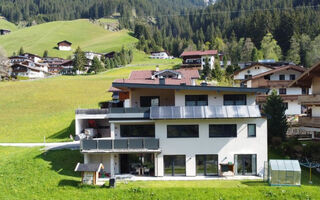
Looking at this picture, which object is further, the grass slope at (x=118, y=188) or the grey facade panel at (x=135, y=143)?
the grey facade panel at (x=135, y=143)

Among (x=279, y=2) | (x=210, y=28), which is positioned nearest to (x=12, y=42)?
(x=210, y=28)

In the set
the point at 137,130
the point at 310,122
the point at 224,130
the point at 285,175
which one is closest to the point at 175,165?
the point at 137,130

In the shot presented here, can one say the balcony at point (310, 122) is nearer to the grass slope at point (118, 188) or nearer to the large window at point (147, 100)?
the grass slope at point (118, 188)

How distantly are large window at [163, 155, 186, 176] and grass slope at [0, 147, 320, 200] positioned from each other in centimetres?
210

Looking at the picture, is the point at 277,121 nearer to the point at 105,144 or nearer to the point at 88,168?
the point at 105,144

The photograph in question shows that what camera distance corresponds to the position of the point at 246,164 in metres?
25.8

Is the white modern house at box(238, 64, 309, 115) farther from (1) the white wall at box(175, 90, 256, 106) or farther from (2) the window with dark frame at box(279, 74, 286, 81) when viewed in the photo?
(1) the white wall at box(175, 90, 256, 106)

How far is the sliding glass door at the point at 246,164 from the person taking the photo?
84.2ft

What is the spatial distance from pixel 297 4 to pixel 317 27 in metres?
65.6

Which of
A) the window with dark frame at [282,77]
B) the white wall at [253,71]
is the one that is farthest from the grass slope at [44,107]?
the window with dark frame at [282,77]

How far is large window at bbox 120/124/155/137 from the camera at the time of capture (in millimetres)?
27469

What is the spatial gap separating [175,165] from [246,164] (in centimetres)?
573

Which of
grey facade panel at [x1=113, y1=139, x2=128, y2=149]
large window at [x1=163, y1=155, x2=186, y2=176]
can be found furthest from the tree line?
grey facade panel at [x1=113, y1=139, x2=128, y2=149]

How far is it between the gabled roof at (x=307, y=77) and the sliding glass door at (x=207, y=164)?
11.4 metres
